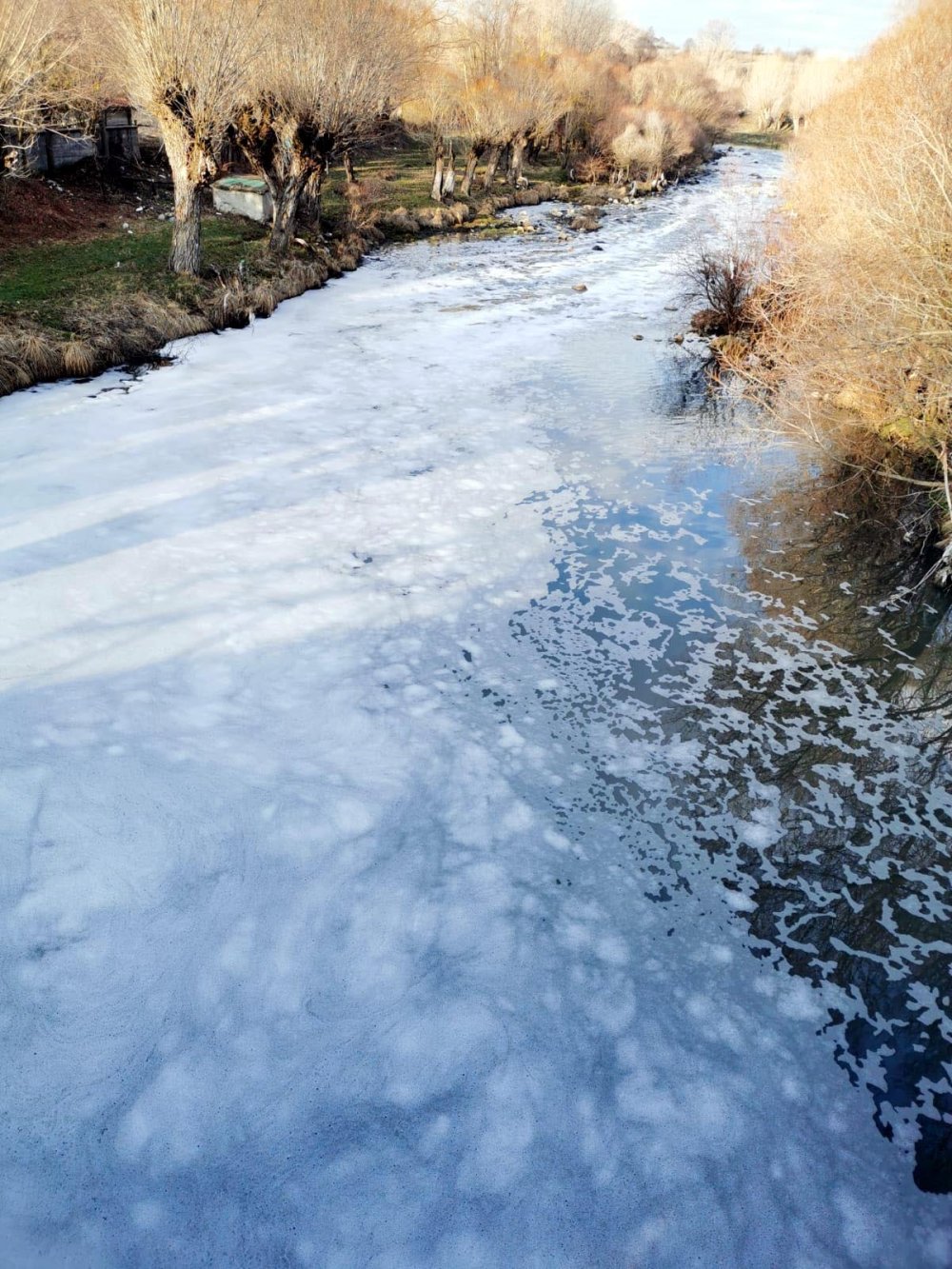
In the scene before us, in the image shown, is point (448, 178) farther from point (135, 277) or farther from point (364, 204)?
point (135, 277)

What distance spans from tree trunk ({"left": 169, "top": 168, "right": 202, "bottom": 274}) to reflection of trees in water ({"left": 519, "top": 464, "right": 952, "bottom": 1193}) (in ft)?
31.6

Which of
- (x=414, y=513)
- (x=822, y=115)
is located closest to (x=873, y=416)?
(x=414, y=513)

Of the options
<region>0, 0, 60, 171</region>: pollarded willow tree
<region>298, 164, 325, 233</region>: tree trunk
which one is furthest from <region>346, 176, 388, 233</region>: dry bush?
<region>0, 0, 60, 171</region>: pollarded willow tree

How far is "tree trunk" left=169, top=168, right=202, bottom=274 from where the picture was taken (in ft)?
43.5

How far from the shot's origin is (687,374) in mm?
13312

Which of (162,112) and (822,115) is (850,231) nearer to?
(822,115)

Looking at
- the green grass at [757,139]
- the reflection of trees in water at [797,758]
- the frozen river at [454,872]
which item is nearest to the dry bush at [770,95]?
the green grass at [757,139]

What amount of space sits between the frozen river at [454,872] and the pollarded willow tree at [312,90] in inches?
386

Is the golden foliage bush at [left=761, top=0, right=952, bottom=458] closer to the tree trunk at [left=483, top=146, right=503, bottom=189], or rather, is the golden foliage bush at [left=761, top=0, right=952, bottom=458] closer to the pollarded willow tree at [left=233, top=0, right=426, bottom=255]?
the pollarded willow tree at [left=233, top=0, right=426, bottom=255]

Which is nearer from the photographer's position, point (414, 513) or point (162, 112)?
point (414, 513)

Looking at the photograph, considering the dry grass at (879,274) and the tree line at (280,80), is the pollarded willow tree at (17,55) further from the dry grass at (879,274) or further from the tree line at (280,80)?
the dry grass at (879,274)

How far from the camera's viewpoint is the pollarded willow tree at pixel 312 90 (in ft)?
49.9

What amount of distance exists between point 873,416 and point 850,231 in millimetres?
2113

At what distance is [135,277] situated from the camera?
44.0 feet
